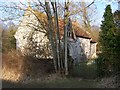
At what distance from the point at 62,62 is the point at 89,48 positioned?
78.6ft

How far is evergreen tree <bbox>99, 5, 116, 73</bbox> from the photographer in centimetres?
1547

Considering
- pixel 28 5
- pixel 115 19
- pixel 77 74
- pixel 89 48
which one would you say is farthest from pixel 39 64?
pixel 89 48

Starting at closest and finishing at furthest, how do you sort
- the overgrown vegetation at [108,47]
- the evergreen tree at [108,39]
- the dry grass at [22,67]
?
the overgrown vegetation at [108,47], the evergreen tree at [108,39], the dry grass at [22,67]

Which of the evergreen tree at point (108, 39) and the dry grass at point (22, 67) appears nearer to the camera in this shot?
the evergreen tree at point (108, 39)

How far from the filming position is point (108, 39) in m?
16.5

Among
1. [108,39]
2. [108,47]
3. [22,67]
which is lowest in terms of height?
[22,67]

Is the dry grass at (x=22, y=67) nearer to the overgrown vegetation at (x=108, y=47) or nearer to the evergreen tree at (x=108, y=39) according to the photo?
the overgrown vegetation at (x=108, y=47)

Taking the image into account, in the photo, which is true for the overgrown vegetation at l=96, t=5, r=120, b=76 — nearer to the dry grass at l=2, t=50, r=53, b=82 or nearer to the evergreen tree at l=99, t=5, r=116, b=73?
the evergreen tree at l=99, t=5, r=116, b=73

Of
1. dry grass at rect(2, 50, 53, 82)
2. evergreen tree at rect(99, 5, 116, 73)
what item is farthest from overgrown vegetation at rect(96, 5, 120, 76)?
dry grass at rect(2, 50, 53, 82)

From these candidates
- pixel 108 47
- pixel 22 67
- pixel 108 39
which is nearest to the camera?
pixel 108 47

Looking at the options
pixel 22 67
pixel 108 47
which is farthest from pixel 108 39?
pixel 22 67

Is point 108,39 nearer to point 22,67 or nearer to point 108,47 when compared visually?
point 108,47

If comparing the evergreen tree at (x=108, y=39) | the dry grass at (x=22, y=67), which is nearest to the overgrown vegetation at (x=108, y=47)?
the evergreen tree at (x=108, y=39)

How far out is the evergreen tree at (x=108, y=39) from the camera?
50.8 feet
